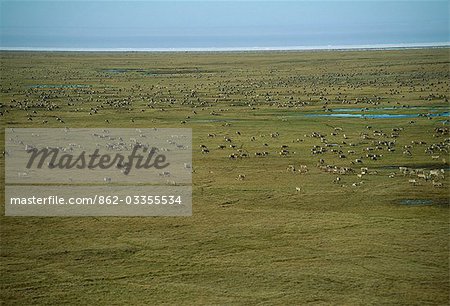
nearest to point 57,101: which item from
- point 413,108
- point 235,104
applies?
point 235,104

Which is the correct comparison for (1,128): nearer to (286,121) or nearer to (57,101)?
(57,101)

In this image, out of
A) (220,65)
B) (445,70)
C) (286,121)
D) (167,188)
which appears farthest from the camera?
(220,65)

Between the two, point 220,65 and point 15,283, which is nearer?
point 15,283

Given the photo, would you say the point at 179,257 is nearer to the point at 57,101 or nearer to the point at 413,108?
the point at 413,108

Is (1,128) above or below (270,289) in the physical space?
above

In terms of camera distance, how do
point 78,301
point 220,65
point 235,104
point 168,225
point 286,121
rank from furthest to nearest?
point 220,65 < point 235,104 < point 286,121 < point 168,225 < point 78,301

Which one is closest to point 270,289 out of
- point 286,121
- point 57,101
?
point 286,121
